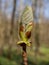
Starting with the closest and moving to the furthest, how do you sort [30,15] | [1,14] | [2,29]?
[30,15] → [1,14] → [2,29]

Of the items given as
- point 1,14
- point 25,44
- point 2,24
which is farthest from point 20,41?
point 2,24

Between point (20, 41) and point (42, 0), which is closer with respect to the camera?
point (20, 41)

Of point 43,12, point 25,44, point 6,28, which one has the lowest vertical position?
point 6,28

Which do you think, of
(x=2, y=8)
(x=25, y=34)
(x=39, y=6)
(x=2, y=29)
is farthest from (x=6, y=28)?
(x=25, y=34)

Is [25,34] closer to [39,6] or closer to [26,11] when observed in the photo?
[26,11]

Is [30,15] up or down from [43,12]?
up

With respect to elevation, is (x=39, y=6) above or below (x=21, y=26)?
below

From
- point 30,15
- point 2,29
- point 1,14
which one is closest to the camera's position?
point 30,15

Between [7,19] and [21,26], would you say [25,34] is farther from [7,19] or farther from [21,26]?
[7,19]

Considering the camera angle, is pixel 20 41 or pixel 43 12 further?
pixel 43 12
